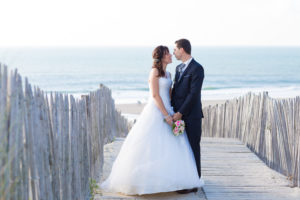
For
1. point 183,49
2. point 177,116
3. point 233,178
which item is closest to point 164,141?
point 177,116

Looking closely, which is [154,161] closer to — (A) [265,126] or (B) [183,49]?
(B) [183,49]

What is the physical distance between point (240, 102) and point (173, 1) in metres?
77.9

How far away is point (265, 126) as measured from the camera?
281 inches

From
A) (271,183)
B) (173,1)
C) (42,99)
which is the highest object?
(173,1)

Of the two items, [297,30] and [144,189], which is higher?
[297,30]

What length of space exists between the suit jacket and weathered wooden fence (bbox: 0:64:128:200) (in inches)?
44.5

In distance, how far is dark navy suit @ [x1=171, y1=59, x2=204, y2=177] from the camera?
520cm

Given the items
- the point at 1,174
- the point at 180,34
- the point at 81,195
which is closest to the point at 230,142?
the point at 81,195

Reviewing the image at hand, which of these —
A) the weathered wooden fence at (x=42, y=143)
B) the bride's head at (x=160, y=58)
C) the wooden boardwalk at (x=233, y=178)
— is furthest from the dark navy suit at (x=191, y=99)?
the weathered wooden fence at (x=42, y=143)

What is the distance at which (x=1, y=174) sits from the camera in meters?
2.72

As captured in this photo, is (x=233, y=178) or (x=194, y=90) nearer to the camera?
(x=194, y=90)

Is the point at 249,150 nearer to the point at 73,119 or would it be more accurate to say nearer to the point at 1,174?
the point at 73,119

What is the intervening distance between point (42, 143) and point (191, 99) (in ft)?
7.47

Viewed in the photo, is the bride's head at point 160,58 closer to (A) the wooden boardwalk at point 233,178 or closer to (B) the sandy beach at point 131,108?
(A) the wooden boardwalk at point 233,178
